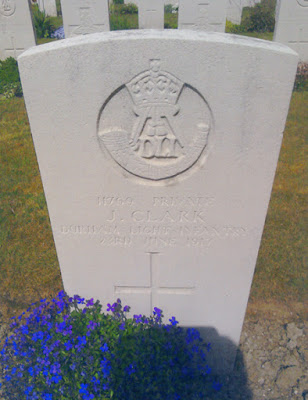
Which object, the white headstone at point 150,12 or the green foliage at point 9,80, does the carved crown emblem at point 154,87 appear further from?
the white headstone at point 150,12

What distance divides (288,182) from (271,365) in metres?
2.76

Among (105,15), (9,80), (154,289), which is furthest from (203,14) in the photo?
(154,289)

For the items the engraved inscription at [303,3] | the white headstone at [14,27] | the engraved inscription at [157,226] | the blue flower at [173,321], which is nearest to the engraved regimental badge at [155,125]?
the engraved inscription at [157,226]

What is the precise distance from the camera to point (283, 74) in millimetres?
1860

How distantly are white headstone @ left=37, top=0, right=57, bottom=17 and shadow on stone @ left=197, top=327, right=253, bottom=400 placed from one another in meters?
19.9

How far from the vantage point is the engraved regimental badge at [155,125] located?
1.90 metres

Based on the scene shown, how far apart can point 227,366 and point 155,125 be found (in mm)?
2089

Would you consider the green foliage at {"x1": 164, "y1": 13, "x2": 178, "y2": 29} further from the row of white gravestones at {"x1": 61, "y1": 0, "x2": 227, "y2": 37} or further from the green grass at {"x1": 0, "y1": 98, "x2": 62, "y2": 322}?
the green grass at {"x1": 0, "y1": 98, "x2": 62, "y2": 322}

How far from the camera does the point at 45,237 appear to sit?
4141 millimetres

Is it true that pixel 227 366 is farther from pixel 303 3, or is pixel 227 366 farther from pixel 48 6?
pixel 48 6

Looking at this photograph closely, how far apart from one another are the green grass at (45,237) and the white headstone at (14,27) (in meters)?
4.25

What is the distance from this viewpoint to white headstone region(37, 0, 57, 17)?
18.7 m

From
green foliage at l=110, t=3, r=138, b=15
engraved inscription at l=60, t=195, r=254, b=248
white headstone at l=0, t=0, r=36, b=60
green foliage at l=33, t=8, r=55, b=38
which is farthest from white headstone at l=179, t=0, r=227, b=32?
green foliage at l=110, t=3, r=138, b=15

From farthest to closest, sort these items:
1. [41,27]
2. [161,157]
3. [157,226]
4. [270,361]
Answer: [41,27] < [270,361] < [157,226] < [161,157]
